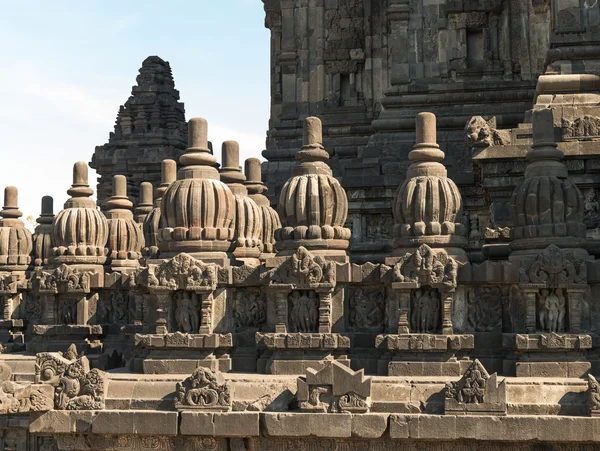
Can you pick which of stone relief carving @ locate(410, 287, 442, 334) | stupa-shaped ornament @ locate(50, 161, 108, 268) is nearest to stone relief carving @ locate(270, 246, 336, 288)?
stone relief carving @ locate(410, 287, 442, 334)

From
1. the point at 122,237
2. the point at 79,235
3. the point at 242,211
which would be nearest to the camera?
the point at 242,211

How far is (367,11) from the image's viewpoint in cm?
3303

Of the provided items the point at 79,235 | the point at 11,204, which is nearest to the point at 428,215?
the point at 79,235

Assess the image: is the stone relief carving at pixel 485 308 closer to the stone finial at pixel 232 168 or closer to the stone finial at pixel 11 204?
the stone finial at pixel 232 168

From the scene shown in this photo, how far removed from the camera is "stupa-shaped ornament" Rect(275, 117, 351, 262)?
18062 millimetres

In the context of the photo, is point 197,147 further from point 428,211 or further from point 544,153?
point 544,153

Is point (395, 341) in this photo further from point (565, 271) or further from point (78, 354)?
point (78, 354)

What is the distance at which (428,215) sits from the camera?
17578 millimetres

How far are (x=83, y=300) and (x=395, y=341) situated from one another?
7261 millimetres

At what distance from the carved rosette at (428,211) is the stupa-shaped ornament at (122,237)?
336 inches

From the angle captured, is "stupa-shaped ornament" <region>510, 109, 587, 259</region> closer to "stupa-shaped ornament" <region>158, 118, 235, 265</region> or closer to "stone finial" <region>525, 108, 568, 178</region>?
"stone finial" <region>525, 108, 568, 178</region>

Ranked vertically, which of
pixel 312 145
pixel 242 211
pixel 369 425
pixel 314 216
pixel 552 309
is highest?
pixel 312 145

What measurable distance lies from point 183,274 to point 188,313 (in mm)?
666

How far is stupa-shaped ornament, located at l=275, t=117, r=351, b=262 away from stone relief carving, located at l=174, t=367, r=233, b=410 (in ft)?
8.51
